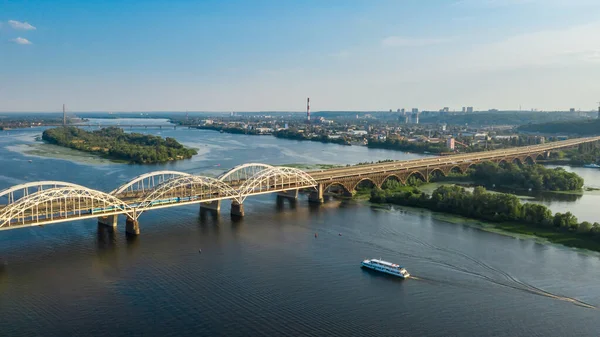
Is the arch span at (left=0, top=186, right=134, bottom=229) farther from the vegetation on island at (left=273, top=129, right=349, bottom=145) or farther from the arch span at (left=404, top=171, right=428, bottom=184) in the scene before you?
the vegetation on island at (left=273, top=129, right=349, bottom=145)

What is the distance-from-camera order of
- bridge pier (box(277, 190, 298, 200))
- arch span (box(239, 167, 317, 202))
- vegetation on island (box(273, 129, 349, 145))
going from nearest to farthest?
arch span (box(239, 167, 317, 202)) → bridge pier (box(277, 190, 298, 200)) → vegetation on island (box(273, 129, 349, 145))

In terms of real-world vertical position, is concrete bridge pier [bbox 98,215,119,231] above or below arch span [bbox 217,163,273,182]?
below

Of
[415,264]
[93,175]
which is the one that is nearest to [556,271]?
[415,264]

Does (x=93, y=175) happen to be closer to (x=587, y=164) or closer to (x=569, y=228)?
(x=569, y=228)

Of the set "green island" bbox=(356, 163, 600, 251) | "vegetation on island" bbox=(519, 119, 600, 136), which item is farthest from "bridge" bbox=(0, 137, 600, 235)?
"vegetation on island" bbox=(519, 119, 600, 136)

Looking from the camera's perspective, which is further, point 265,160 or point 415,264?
point 265,160

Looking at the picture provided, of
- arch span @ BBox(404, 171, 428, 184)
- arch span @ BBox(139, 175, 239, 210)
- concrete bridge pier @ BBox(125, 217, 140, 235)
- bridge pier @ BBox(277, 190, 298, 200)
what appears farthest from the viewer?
arch span @ BBox(404, 171, 428, 184)

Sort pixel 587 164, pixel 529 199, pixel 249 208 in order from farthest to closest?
pixel 587 164
pixel 529 199
pixel 249 208

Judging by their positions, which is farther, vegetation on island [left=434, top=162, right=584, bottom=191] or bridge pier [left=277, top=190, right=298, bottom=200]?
vegetation on island [left=434, top=162, right=584, bottom=191]
